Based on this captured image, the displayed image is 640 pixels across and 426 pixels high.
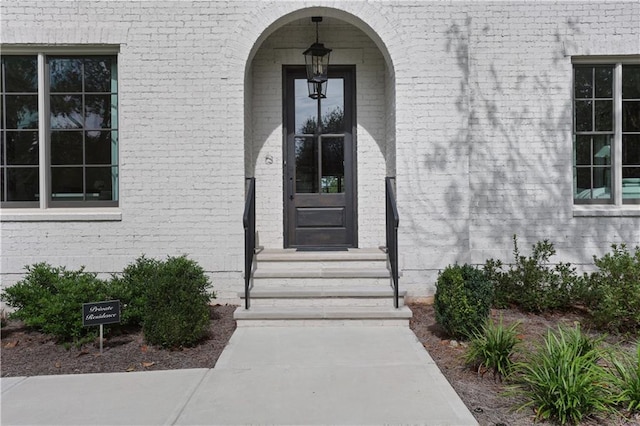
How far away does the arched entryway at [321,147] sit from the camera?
7.06 meters

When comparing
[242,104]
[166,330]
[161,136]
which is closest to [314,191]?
[242,104]

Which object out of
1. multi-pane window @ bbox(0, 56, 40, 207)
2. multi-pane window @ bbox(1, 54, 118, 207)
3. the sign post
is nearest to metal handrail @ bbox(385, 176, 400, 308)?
the sign post

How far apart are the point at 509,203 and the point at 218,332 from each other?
13.7ft

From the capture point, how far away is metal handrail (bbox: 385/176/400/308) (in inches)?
217

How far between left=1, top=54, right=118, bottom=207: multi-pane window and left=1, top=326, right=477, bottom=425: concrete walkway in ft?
10.5

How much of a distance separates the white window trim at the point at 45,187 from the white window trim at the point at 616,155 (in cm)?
630

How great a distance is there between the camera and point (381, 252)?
6480 millimetres

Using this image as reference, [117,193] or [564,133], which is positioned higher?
[564,133]

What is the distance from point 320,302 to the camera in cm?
565

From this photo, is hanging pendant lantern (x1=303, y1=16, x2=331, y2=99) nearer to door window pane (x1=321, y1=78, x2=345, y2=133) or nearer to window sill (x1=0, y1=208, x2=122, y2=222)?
door window pane (x1=321, y1=78, x2=345, y2=133)

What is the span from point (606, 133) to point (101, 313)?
6.76m

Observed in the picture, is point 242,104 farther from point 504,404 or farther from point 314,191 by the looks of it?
point 504,404

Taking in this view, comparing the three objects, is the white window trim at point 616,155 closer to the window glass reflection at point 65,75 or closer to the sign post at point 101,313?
the sign post at point 101,313

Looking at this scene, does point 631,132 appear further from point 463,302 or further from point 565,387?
point 565,387
